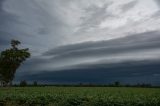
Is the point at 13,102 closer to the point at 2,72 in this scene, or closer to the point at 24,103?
the point at 24,103

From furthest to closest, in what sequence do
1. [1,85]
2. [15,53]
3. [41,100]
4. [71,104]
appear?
Result: [1,85] < [15,53] < [41,100] < [71,104]

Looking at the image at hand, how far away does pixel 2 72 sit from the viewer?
95.4 meters

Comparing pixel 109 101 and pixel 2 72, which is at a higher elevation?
pixel 2 72

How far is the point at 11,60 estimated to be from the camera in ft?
306

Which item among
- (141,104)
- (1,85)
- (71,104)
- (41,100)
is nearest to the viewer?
(141,104)

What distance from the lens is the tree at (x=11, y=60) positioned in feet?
302

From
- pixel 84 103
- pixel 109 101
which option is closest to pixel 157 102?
pixel 109 101

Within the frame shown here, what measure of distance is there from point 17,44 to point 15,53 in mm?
3735

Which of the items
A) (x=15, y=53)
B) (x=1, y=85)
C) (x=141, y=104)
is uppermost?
(x=15, y=53)

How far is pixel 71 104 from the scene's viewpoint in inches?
1161

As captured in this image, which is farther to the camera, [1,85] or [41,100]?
[1,85]

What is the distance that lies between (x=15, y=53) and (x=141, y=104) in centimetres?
6804

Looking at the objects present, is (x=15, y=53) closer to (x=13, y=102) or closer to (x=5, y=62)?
(x=5, y=62)

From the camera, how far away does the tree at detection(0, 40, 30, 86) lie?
9219 cm
